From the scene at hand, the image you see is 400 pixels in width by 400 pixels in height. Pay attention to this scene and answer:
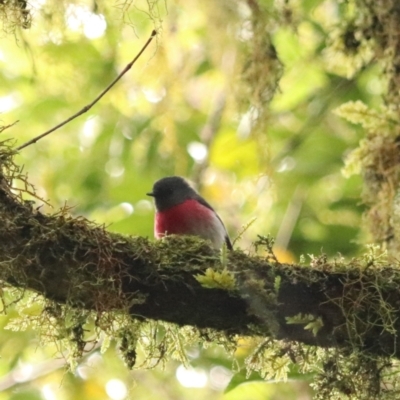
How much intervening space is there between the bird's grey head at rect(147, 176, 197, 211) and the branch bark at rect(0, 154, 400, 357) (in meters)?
2.31

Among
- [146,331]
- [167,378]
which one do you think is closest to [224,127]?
[167,378]

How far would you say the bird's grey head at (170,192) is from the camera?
4801 mm

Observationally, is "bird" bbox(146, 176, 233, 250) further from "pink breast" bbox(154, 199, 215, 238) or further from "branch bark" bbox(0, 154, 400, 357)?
"branch bark" bbox(0, 154, 400, 357)

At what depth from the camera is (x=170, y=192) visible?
4949mm

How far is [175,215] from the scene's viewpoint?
15.1 ft

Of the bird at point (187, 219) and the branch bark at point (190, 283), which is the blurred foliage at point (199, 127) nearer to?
the bird at point (187, 219)

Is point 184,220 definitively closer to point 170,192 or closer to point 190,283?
point 170,192

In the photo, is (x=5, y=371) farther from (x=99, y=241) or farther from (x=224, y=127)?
(x=99, y=241)

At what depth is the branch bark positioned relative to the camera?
2.23 m

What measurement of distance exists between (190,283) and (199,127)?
3.58 meters

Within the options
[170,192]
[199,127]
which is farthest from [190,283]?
[199,127]

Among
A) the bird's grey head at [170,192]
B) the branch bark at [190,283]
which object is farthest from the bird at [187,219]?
the branch bark at [190,283]

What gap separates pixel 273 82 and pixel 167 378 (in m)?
2.86

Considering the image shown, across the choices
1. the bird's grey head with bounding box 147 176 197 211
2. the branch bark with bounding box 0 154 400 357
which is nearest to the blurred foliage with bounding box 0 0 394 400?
the bird's grey head with bounding box 147 176 197 211
